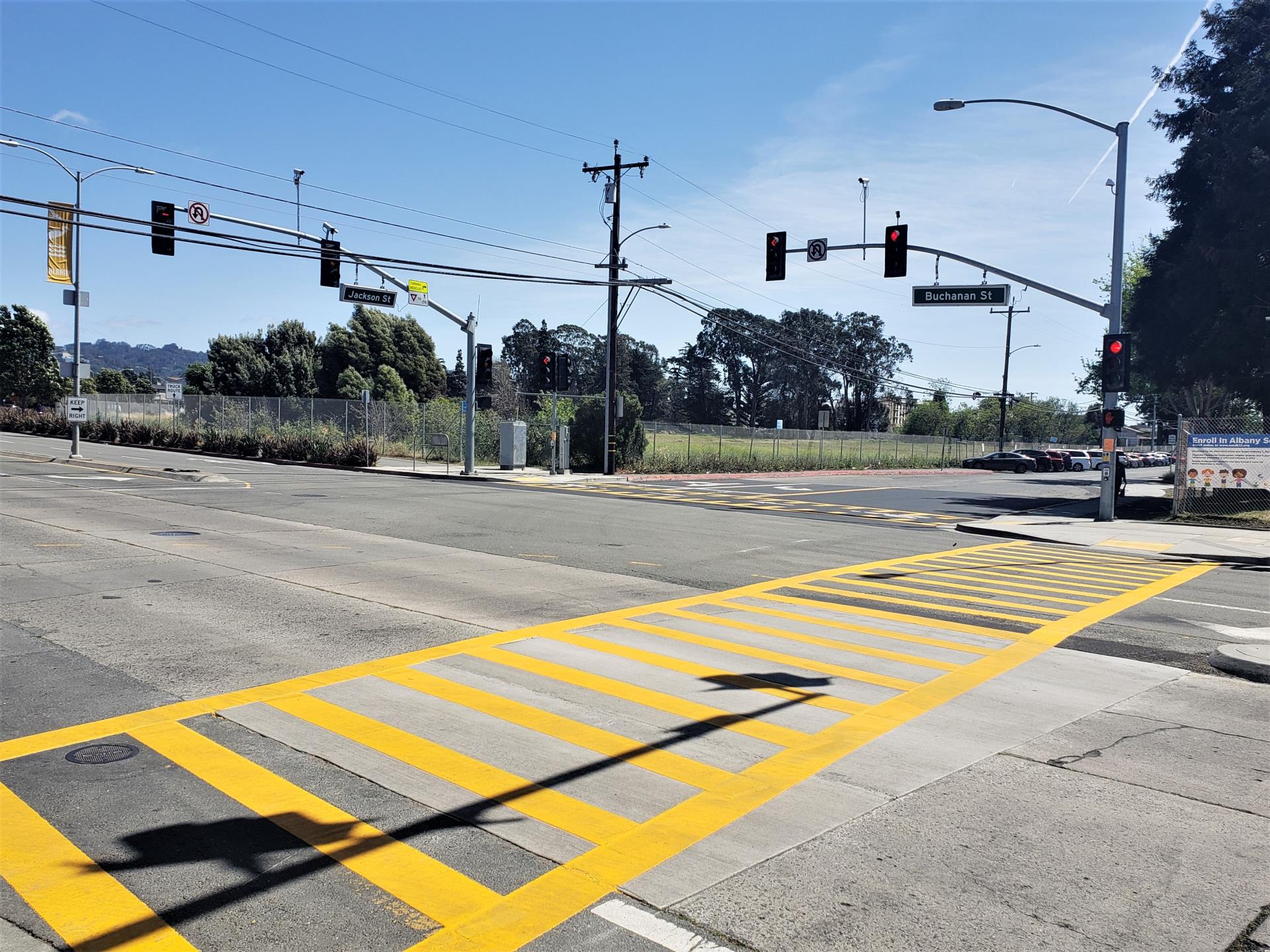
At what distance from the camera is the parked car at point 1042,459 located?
66.6m

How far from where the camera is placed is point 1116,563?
1659 centimetres

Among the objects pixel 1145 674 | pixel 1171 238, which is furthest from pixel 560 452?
pixel 1145 674

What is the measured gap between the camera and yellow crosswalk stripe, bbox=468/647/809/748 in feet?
20.6

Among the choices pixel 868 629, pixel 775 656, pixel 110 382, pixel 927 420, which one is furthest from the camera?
pixel 927 420

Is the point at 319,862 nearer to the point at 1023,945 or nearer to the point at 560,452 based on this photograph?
the point at 1023,945

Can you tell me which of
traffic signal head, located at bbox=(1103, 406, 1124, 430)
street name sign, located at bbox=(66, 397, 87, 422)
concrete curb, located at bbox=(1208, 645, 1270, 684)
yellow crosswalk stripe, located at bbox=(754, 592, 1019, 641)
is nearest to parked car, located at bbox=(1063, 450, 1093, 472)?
traffic signal head, located at bbox=(1103, 406, 1124, 430)

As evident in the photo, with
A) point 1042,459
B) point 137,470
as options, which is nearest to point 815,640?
point 137,470

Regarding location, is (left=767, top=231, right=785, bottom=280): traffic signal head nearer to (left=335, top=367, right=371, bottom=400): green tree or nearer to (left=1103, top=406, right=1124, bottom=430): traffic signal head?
(left=1103, top=406, right=1124, bottom=430): traffic signal head

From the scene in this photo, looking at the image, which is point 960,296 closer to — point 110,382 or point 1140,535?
point 1140,535

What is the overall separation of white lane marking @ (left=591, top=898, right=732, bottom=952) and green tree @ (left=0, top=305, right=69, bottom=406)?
83.7 m

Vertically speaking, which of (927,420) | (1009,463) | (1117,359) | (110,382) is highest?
(110,382)

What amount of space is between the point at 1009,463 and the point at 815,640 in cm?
6301

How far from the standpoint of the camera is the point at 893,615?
34.7 ft

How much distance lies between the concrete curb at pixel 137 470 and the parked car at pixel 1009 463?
5362cm
